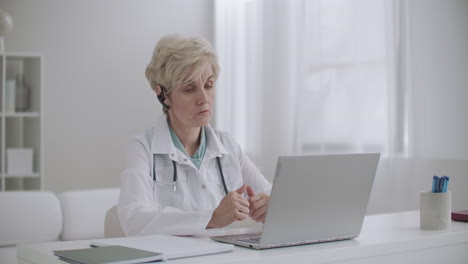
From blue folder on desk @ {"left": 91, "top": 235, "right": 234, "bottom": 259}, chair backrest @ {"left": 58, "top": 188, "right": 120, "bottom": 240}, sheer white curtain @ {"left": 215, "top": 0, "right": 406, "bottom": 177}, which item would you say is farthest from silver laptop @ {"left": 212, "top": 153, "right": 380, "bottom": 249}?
sheer white curtain @ {"left": 215, "top": 0, "right": 406, "bottom": 177}

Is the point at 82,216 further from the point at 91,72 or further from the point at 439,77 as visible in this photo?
the point at 91,72

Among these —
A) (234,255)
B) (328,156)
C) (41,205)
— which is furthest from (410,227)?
(41,205)

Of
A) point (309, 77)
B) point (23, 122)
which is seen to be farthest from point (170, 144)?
point (23, 122)

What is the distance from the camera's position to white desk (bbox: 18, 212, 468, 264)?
4.19 feet

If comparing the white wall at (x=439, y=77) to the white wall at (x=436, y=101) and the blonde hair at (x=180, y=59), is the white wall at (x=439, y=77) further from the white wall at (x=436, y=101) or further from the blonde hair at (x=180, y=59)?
the blonde hair at (x=180, y=59)

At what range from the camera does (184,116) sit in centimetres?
213

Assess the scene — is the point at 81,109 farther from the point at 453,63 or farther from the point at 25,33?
the point at 453,63

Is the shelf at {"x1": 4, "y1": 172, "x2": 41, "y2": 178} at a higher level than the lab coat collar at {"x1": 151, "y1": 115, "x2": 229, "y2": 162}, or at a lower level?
lower

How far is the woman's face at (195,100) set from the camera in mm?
2117

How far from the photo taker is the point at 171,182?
2074 millimetres

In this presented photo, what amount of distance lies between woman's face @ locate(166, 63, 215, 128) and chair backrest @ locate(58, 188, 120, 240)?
84 centimetres

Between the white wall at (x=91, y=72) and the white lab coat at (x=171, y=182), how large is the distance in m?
3.49

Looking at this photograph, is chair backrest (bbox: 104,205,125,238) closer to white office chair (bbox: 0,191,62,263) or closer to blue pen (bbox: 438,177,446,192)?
white office chair (bbox: 0,191,62,263)

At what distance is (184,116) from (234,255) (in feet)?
3.05
